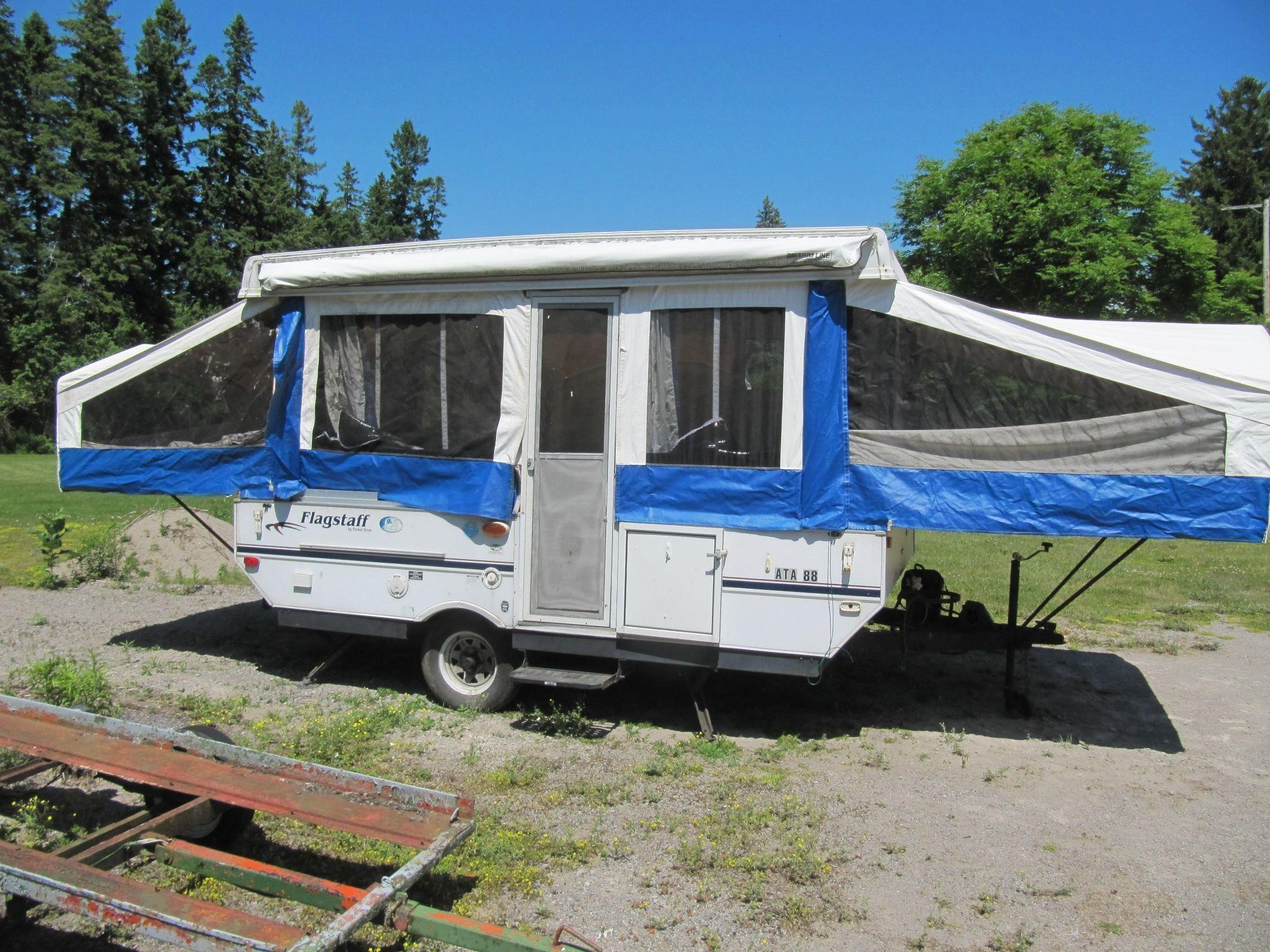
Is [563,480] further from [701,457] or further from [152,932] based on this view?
[152,932]

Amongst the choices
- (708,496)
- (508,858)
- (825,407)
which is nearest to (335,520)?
(708,496)

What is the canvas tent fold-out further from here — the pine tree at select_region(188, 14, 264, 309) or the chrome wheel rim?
the pine tree at select_region(188, 14, 264, 309)

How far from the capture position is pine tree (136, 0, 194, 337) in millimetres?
43656

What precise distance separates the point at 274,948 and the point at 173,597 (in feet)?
27.6

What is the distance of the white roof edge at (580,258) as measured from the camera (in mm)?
5844

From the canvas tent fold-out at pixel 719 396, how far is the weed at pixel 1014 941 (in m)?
2.36

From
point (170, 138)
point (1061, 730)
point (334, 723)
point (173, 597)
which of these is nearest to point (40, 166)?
point (170, 138)

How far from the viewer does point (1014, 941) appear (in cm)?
390

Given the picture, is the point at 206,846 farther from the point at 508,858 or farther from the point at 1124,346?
the point at 1124,346

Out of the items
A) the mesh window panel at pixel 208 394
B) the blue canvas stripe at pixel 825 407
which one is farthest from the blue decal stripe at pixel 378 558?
the blue canvas stripe at pixel 825 407

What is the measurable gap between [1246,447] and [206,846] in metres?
5.71

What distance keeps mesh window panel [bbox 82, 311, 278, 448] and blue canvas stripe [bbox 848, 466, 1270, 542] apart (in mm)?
4441

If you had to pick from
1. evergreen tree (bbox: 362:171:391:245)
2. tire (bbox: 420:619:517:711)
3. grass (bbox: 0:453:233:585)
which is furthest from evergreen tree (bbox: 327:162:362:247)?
tire (bbox: 420:619:517:711)

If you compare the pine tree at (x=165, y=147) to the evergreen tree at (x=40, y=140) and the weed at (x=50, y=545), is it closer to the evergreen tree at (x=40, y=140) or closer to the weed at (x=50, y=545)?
the evergreen tree at (x=40, y=140)
